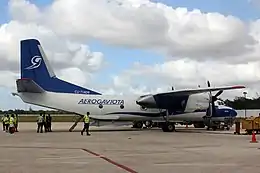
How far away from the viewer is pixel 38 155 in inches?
683

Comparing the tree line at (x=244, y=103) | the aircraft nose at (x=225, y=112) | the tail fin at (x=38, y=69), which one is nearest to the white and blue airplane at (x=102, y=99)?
the tail fin at (x=38, y=69)

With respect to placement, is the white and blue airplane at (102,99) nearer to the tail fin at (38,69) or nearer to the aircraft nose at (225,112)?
the tail fin at (38,69)

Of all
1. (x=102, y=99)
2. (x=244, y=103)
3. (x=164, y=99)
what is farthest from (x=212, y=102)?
(x=244, y=103)

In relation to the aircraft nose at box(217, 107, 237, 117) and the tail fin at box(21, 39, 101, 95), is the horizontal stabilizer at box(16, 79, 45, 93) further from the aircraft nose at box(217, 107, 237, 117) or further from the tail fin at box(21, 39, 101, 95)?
the aircraft nose at box(217, 107, 237, 117)

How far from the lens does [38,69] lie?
36.9 metres

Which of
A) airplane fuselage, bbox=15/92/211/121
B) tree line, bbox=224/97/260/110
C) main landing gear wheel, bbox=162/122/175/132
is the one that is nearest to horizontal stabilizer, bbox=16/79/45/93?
airplane fuselage, bbox=15/92/211/121

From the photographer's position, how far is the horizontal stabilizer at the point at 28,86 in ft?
114

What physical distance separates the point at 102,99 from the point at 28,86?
6458mm

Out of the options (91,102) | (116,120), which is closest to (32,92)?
(91,102)

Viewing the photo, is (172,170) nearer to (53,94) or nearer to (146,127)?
(53,94)

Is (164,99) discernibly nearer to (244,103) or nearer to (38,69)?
(38,69)

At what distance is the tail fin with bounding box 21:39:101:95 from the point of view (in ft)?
120

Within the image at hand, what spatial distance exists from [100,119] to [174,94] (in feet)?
20.7

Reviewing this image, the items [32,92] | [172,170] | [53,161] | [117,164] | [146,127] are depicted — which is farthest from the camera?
[146,127]
